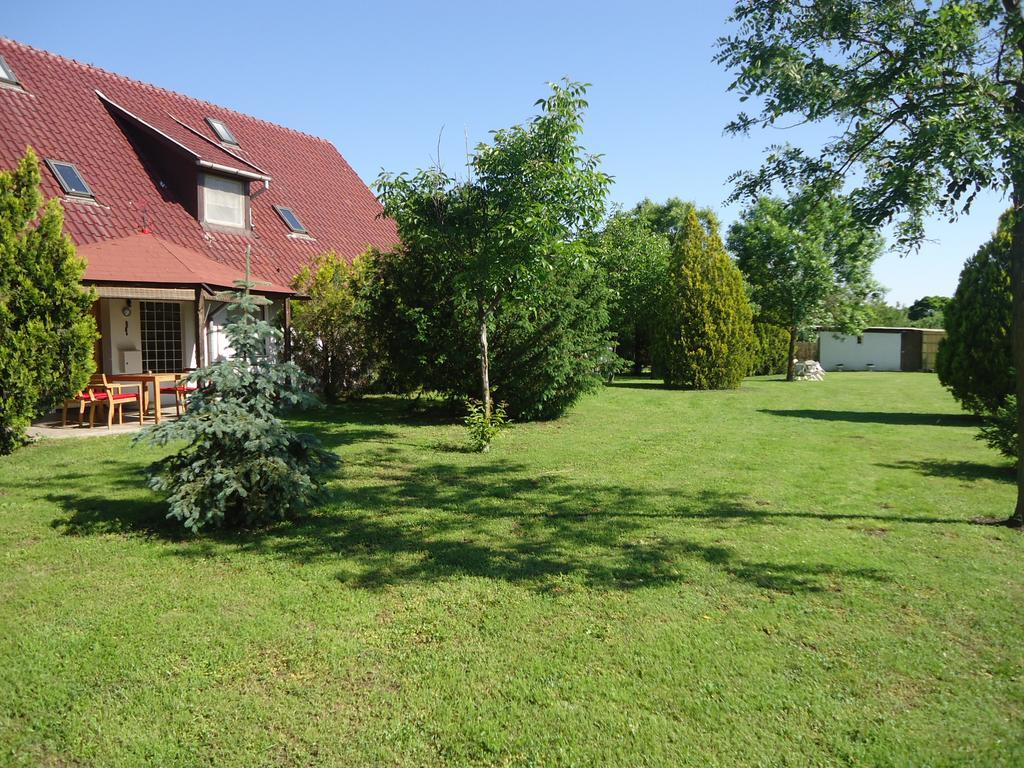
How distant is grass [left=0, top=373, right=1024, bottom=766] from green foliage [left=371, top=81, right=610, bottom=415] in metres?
3.17

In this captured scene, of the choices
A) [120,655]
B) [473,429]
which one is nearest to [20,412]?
[473,429]

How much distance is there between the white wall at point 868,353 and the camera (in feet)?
133

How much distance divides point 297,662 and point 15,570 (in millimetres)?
2803

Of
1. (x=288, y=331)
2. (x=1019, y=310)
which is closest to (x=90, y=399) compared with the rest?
(x=288, y=331)

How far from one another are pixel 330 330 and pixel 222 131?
8.67 m

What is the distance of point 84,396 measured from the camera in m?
10.8

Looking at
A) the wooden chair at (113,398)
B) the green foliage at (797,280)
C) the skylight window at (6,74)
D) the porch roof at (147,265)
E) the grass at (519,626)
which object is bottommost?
the grass at (519,626)

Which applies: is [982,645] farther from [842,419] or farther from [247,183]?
[247,183]

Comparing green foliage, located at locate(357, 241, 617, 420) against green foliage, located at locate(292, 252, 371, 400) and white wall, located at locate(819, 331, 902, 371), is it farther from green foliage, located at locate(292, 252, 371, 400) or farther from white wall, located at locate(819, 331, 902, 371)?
white wall, located at locate(819, 331, 902, 371)

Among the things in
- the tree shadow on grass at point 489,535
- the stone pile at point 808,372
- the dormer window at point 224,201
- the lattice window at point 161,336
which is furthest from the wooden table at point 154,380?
the stone pile at point 808,372

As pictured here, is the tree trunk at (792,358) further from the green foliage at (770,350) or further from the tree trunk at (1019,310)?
the tree trunk at (1019,310)

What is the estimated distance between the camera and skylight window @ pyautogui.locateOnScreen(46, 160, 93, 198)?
43.8 ft

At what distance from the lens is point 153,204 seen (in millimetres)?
14789

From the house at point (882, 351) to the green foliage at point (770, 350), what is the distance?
9.90 metres
